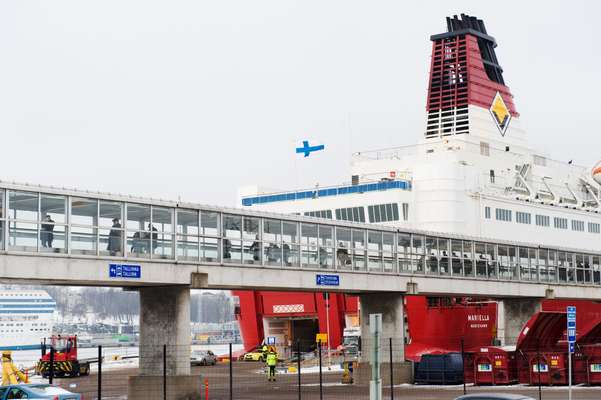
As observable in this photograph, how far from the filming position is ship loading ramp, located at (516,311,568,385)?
40.2 m

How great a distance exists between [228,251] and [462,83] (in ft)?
163

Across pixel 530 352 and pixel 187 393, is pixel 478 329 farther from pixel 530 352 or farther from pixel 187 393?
pixel 187 393

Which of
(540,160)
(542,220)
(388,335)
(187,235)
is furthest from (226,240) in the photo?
(540,160)

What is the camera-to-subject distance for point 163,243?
113 ft

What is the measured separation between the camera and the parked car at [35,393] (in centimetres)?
2574

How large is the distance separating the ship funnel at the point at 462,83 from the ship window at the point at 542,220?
8.65 meters

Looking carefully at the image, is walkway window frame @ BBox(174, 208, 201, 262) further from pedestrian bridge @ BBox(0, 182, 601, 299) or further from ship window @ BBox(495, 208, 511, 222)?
ship window @ BBox(495, 208, 511, 222)

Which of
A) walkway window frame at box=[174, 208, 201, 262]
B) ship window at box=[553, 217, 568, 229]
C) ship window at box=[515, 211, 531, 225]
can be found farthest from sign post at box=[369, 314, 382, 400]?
ship window at box=[553, 217, 568, 229]

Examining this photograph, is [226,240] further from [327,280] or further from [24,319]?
[24,319]

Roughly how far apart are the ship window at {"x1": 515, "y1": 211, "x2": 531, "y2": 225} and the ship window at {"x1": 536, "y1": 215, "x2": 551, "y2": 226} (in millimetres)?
1296

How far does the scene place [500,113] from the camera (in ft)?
279

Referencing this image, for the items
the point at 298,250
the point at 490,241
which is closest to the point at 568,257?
the point at 490,241

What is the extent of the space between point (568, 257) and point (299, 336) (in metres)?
34.3

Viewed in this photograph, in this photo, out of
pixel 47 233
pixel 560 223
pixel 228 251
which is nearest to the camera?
pixel 47 233
